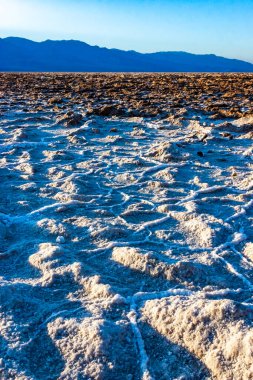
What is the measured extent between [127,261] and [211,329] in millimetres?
877

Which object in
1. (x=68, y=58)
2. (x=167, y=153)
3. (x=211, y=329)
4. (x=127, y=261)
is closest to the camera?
(x=211, y=329)

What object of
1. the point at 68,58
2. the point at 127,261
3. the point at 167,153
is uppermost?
the point at 68,58

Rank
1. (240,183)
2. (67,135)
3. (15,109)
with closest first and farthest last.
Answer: (240,183)
(67,135)
(15,109)

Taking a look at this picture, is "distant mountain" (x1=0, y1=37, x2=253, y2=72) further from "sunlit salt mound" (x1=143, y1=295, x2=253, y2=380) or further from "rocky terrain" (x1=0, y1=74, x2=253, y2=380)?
"sunlit salt mound" (x1=143, y1=295, x2=253, y2=380)

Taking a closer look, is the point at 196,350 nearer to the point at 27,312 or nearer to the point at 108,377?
the point at 108,377

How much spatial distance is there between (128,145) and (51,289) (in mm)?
4037

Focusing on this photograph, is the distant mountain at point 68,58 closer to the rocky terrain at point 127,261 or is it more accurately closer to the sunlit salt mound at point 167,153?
the sunlit salt mound at point 167,153

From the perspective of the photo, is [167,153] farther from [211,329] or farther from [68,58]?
[68,58]

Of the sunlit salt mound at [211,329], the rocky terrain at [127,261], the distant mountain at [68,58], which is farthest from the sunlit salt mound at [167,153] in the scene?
the distant mountain at [68,58]

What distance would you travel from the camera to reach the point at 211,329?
213 cm

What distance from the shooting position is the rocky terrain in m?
2.05

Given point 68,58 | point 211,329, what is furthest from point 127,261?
point 68,58

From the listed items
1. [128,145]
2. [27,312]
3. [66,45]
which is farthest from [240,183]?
[66,45]

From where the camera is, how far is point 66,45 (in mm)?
185875
